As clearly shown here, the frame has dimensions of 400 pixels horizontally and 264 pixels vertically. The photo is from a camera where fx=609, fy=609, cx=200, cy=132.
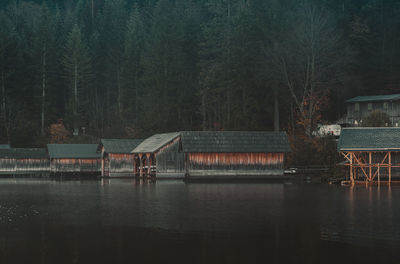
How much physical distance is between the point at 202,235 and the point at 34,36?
8418 centimetres

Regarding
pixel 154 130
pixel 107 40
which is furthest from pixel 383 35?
pixel 107 40

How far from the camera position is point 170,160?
6244 centimetres

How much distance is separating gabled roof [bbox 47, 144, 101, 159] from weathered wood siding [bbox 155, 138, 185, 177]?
17.1m

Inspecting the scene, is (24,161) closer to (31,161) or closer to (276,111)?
(31,161)

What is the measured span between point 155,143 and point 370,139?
24.0 m

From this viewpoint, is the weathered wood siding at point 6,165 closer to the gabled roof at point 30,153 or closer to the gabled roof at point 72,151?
the gabled roof at point 30,153

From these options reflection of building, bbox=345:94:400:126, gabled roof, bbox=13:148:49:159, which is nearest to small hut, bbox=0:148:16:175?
gabled roof, bbox=13:148:49:159

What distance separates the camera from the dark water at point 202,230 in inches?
769

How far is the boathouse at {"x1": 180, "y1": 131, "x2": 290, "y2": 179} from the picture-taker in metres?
61.2

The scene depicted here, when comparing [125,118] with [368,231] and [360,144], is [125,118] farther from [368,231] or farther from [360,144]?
[368,231]

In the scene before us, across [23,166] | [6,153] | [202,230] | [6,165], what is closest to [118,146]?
[23,166]

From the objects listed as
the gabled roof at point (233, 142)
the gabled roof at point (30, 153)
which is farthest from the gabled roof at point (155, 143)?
the gabled roof at point (30, 153)

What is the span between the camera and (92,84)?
106875mm

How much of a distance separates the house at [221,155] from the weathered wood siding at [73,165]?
18.0 metres
